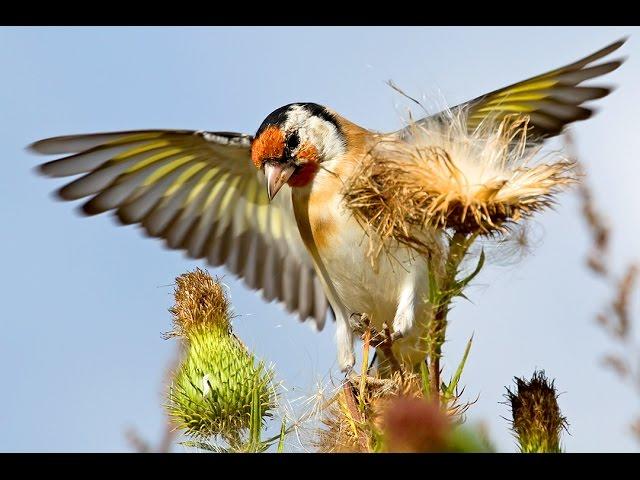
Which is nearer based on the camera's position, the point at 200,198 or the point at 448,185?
the point at 448,185

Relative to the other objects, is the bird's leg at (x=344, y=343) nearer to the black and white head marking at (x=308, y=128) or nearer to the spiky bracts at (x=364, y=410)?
the black and white head marking at (x=308, y=128)

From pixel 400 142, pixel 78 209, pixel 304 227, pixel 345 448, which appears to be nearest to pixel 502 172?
pixel 400 142

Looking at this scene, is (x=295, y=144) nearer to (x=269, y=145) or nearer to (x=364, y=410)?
(x=269, y=145)

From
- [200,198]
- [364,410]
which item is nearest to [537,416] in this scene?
[364,410]

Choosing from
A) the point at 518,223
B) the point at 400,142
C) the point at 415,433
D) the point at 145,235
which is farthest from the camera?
the point at 145,235
